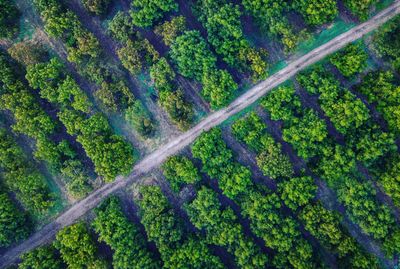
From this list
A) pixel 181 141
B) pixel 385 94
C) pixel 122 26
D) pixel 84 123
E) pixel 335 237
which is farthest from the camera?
pixel 181 141

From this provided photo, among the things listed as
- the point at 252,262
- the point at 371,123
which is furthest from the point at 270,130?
the point at 252,262

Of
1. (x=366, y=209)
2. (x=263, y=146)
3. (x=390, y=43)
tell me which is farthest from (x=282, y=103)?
(x=366, y=209)

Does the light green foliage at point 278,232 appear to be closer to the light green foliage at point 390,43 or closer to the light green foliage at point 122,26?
the light green foliage at point 390,43

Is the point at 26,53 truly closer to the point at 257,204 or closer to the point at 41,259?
the point at 41,259

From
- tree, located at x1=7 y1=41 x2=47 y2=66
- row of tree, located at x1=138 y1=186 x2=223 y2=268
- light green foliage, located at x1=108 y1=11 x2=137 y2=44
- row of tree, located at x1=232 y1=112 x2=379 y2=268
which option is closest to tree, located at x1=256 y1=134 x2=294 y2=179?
row of tree, located at x1=232 y1=112 x2=379 y2=268

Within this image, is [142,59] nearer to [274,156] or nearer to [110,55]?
[110,55]

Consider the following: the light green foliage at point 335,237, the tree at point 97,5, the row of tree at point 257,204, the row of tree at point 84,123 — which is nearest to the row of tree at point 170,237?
the row of tree at point 84,123
